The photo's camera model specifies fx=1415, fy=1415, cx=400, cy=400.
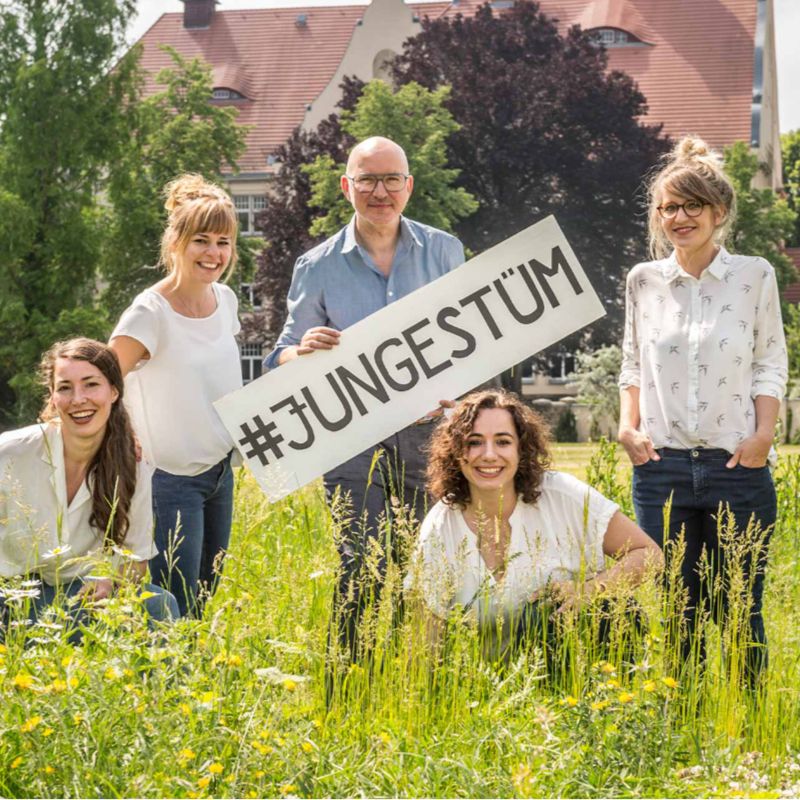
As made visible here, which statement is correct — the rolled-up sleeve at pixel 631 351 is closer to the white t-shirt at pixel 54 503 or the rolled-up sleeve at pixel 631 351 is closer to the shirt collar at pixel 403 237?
the shirt collar at pixel 403 237

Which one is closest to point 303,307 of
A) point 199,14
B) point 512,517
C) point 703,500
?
point 512,517

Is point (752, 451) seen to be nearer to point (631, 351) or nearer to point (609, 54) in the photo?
point (631, 351)

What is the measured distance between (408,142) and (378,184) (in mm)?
30540

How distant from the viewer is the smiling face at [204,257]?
15.6 feet

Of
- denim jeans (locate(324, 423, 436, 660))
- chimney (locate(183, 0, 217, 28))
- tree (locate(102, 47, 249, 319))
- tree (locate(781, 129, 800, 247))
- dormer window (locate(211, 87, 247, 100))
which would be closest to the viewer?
denim jeans (locate(324, 423, 436, 660))

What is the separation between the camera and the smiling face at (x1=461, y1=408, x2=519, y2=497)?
14.7 feet

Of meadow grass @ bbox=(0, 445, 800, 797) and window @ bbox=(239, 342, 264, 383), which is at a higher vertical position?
window @ bbox=(239, 342, 264, 383)

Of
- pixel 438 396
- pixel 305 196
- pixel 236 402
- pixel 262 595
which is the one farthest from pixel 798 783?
pixel 305 196

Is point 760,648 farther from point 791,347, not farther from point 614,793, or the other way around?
point 791,347

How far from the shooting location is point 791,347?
3791cm

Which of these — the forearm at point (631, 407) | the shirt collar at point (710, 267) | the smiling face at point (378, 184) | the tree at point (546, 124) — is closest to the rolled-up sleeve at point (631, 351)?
the forearm at point (631, 407)

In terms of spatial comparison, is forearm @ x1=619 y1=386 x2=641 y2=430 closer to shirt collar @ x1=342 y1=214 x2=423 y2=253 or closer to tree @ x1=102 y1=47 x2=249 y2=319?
shirt collar @ x1=342 y1=214 x2=423 y2=253

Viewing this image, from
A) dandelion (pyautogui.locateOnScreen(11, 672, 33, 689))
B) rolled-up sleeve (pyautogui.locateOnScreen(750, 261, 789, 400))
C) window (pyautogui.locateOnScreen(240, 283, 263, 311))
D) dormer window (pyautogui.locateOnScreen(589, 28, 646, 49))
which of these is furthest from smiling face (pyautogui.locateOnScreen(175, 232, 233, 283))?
dormer window (pyautogui.locateOnScreen(589, 28, 646, 49))

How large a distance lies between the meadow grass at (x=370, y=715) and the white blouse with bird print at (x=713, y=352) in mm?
606
